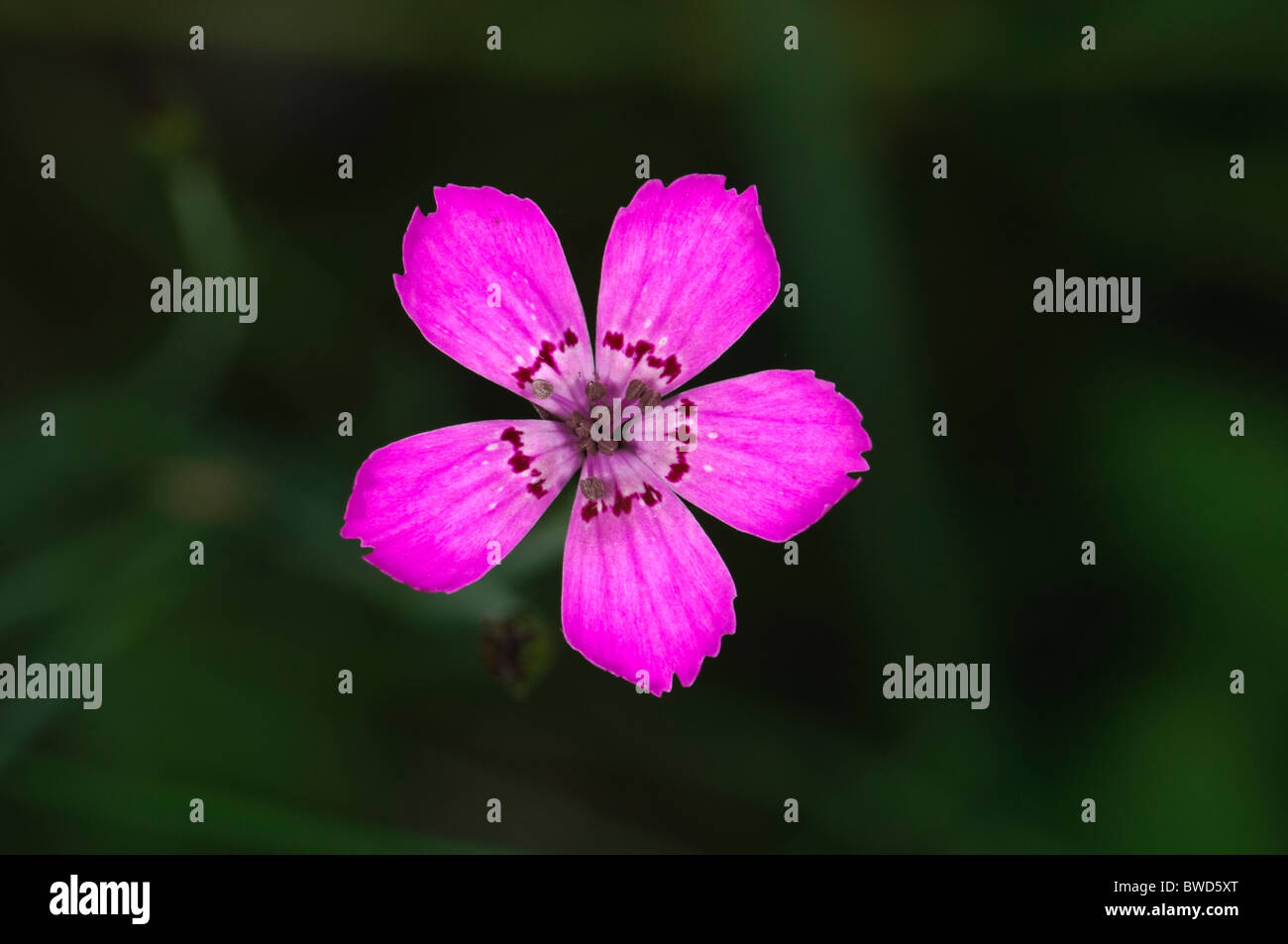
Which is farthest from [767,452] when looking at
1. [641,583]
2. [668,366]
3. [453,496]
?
[453,496]

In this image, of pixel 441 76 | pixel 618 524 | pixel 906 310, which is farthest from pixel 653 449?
pixel 441 76

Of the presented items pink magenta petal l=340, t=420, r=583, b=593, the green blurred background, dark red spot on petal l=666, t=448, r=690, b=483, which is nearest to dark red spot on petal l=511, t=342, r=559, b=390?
pink magenta petal l=340, t=420, r=583, b=593

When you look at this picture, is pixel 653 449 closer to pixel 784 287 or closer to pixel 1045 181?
pixel 784 287

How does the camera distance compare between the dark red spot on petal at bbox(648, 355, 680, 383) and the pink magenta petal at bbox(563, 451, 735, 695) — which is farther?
the dark red spot on petal at bbox(648, 355, 680, 383)

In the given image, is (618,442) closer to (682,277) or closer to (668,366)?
(668,366)

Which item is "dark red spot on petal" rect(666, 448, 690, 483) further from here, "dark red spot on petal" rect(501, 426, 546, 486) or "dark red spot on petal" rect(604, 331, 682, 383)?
"dark red spot on petal" rect(501, 426, 546, 486)

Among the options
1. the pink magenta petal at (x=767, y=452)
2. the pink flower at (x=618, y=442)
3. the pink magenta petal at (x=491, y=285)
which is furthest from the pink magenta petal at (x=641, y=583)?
the pink magenta petal at (x=491, y=285)

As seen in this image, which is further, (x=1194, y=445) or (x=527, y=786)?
(x=527, y=786)
